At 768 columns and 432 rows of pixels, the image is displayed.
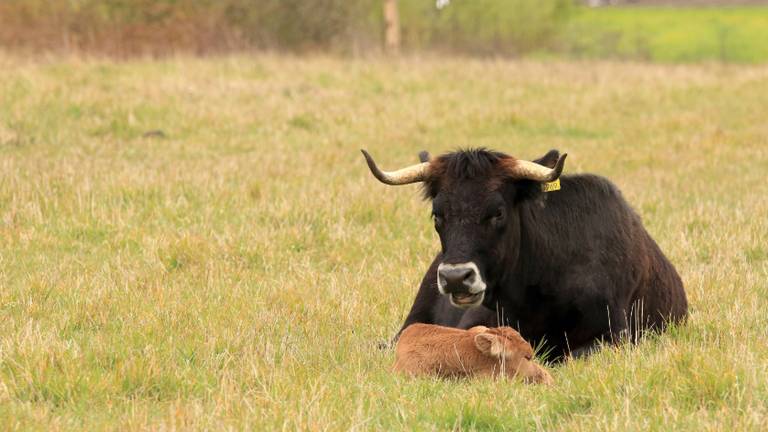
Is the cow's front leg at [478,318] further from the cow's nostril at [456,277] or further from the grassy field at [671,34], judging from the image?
the grassy field at [671,34]

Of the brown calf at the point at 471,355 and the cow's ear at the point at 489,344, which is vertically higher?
the cow's ear at the point at 489,344

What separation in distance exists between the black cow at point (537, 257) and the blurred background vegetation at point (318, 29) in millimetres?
20556

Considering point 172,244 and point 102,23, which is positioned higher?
point 102,23

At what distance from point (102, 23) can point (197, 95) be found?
399 inches

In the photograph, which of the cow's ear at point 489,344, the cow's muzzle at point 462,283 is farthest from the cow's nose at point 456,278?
the cow's ear at point 489,344

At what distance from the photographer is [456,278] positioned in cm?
622

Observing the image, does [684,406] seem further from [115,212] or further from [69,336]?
[115,212]

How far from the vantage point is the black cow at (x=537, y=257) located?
6594mm

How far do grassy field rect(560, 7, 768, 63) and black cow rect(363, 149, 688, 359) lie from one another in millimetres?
36558

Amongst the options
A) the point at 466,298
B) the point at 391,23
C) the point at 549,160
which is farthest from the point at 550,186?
the point at 391,23

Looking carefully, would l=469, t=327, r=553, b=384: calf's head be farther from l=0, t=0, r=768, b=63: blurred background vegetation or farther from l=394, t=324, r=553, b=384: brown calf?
l=0, t=0, r=768, b=63: blurred background vegetation

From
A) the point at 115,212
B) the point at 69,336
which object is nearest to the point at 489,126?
the point at 115,212

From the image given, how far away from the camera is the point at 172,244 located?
9.27 metres

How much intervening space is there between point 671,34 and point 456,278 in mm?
61242
